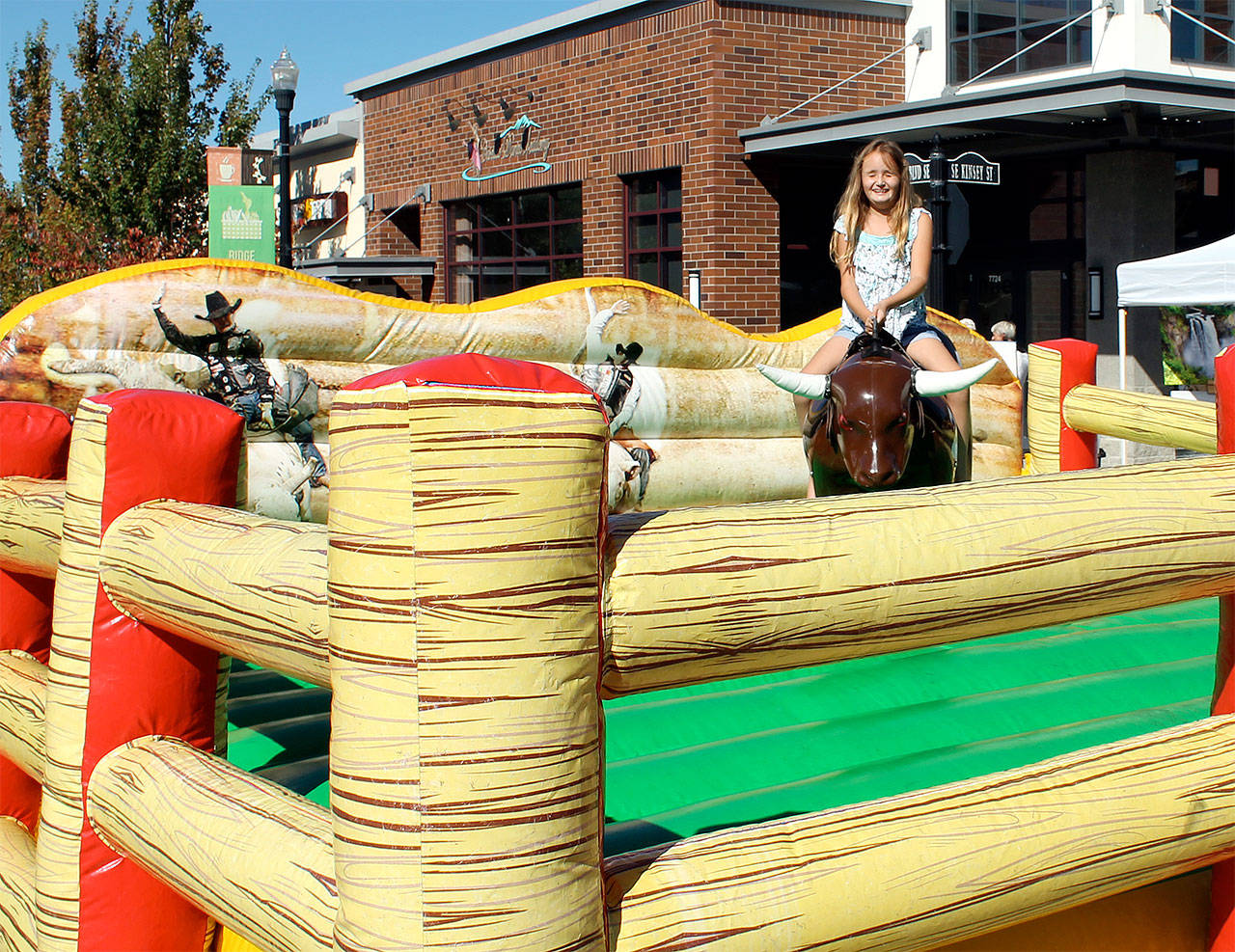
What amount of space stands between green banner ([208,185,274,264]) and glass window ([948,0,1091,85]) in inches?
326

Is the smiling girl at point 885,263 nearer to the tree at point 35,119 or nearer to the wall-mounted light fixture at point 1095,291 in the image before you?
the wall-mounted light fixture at point 1095,291

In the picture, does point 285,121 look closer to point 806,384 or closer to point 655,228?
point 655,228

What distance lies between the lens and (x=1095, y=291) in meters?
14.2

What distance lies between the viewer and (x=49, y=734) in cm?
172

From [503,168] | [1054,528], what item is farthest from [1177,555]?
[503,168]

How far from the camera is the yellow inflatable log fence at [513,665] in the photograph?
107 cm

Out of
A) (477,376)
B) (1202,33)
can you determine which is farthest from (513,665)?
(1202,33)

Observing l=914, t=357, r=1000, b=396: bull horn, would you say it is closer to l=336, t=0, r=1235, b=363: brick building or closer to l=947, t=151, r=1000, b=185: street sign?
l=947, t=151, r=1000, b=185: street sign

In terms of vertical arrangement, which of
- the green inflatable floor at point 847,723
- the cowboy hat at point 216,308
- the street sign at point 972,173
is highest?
the street sign at point 972,173

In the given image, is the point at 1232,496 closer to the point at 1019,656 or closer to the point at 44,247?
the point at 1019,656

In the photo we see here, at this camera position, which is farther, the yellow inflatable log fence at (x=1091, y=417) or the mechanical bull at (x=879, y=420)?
the mechanical bull at (x=879, y=420)

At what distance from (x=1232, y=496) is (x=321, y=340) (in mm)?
2896

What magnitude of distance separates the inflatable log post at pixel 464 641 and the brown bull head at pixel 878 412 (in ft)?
8.28

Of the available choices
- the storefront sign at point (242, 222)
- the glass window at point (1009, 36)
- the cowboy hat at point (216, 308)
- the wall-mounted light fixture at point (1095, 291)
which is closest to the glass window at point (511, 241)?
the storefront sign at point (242, 222)
